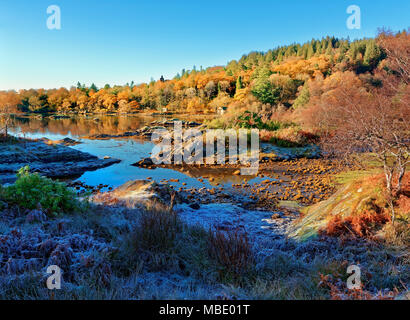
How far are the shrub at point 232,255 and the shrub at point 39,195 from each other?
10.8ft

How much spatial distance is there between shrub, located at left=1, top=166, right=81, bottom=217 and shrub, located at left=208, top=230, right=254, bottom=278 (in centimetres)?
Answer: 328

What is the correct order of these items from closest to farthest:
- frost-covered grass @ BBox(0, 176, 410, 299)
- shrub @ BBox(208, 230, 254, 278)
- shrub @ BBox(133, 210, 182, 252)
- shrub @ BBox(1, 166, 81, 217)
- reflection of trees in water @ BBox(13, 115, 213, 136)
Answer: frost-covered grass @ BBox(0, 176, 410, 299), shrub @ BBox(208, 230, 254, 278), shrub @ BBox(133, 210, 182, 252), shrub @ BBox(1, 166, 81, 217), reflection of trees in water @ BBox(13, 115, 213, 136)

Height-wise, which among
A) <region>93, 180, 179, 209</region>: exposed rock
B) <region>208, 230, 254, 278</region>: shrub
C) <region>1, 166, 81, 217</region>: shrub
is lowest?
<region>93, 180, 179, 209</region>: exposed rock

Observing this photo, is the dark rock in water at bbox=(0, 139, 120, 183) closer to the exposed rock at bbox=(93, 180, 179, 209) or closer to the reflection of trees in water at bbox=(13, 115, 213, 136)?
the exposed rock at bbox=(93, 180, 179, 209)

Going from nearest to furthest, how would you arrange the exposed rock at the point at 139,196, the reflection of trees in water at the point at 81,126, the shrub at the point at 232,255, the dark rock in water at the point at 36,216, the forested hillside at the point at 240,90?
1. the shrub at the point at 232,255
2. the dark rock in water at the point at 36,216
3. the exposed rock at the point at 139,196
4. the reflection of trees in water at the point at 81,126
5. the forested hillside at the point at 240,90

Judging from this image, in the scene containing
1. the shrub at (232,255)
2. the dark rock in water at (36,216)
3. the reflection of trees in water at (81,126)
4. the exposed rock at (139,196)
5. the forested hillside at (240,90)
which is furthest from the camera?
the forested hillside at (240,90)

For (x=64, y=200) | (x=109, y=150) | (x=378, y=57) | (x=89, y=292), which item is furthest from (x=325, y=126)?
(x=378, y=57)

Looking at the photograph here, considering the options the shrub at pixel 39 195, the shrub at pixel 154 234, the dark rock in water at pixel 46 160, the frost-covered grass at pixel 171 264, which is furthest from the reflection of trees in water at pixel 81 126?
the shrub at pixel 154 234

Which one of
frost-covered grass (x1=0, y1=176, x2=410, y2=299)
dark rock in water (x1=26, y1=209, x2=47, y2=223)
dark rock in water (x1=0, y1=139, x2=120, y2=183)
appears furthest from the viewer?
dark rock in water (x1=0, y1=139, x2=120, y2=183)

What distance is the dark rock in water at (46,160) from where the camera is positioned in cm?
1252

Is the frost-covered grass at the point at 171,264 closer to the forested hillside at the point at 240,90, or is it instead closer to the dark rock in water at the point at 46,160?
the dark rock in water at the point at 46,160

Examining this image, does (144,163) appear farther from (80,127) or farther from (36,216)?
(80,127)

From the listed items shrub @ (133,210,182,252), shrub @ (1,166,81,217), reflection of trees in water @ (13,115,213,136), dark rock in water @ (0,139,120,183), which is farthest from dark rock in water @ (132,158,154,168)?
reflection of trees in water @ (13,115,213,136)

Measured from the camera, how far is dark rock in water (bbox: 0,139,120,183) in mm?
12523
